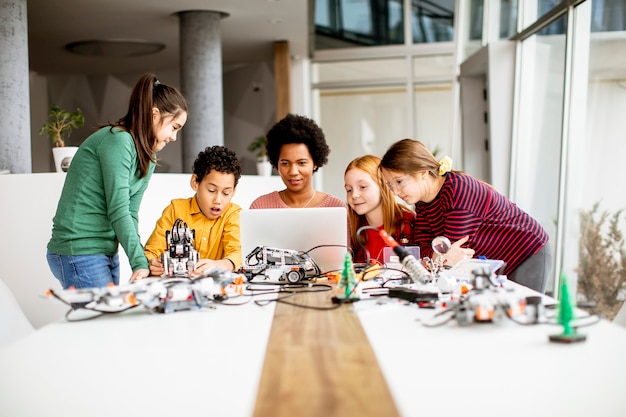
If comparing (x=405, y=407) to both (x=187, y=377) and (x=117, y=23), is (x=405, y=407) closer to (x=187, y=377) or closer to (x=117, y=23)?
(x=187, y=377)

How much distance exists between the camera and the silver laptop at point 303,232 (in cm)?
248

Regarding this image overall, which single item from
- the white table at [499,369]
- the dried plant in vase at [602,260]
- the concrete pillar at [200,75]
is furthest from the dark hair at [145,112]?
the concrete pillar at [200,75]

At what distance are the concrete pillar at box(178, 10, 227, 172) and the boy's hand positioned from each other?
499 cm

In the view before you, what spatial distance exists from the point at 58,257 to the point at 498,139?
5739mm

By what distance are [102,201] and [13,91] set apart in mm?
3016

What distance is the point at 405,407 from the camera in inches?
43.0

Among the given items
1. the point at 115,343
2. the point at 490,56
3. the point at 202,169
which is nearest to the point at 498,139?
the point at 490,56

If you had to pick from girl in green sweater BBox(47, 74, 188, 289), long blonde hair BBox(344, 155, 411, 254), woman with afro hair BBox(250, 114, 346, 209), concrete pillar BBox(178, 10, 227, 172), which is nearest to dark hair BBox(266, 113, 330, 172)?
woman with afro hair BBox(250, 114, 346, 209)

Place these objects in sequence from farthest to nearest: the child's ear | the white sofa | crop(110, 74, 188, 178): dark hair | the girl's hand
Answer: the white sofa
the child's ear
crop(110, 74, 188, 178): dark hair
the girl's hand

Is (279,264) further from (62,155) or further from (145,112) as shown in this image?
(62,155)

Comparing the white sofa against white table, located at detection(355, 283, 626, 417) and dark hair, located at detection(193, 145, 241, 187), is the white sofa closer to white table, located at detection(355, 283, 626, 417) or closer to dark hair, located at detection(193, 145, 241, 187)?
dark hair, located at detection(193, 145, 241, 187)

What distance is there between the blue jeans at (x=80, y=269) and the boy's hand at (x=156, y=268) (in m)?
0.23

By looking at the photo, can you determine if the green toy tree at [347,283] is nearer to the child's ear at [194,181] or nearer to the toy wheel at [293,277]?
the toy wheel at [293,277]

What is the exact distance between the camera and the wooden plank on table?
43.4 inches
